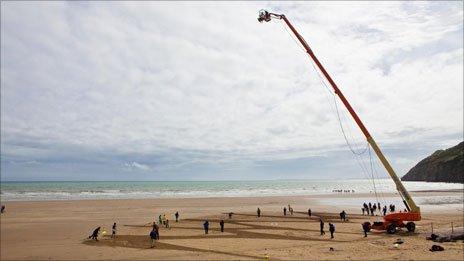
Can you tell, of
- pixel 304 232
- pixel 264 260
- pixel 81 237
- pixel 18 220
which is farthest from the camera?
pixel 18 220

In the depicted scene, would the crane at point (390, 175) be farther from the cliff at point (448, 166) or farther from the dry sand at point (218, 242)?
the cliff at point (448, 166)

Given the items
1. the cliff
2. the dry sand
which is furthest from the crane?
the cliff

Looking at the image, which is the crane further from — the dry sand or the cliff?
the cliff

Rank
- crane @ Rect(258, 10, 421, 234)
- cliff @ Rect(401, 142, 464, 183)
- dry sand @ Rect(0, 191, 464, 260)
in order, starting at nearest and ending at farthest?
dry sand @ Rect(0, 191, 464, 260) → crane @ Rect(258, 10, 421, 234) → cliff @ Rect(401, 142, 464, 183)

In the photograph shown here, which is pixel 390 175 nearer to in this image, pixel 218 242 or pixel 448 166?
pixel 218 242

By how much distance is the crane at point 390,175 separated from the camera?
3528 cm

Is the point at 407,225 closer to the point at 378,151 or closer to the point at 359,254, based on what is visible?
the point at 378,151

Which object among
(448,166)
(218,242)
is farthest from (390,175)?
(448,166)

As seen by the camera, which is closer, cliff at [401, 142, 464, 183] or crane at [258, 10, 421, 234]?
crane at [258, 10, 421, 234]

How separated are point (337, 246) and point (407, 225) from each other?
11101 millimetres

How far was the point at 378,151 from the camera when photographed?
38.1m

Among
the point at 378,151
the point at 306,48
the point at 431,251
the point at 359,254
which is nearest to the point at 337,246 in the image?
the point at 359,254

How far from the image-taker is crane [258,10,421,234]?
116 ft

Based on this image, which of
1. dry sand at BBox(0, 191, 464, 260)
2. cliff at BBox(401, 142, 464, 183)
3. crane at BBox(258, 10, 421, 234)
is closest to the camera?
dry sand at BBox(0, 191, 464, 260)
